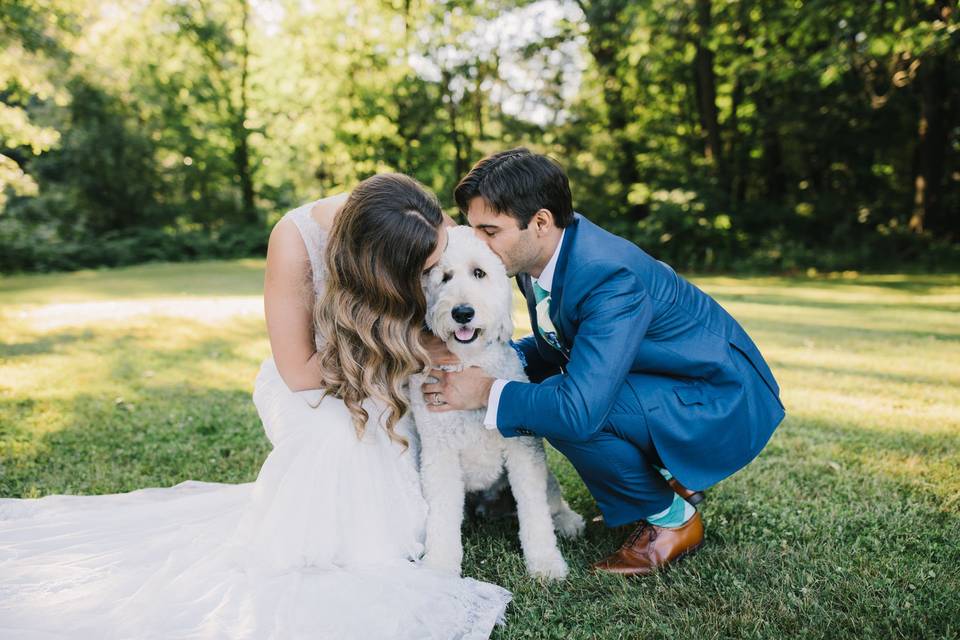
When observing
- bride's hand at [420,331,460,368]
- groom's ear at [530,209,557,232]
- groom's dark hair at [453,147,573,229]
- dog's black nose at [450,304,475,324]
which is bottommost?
bride's hand at [420,331,460,368]

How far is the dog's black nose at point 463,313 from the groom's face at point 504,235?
363mm

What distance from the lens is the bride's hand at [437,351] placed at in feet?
9.56

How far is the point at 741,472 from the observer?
3889 mm

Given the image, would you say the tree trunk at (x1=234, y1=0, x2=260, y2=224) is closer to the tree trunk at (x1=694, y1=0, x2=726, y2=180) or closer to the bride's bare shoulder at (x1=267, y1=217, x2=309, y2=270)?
the tree trunk at (x1=694, y1=0, x2=726, y2=180)

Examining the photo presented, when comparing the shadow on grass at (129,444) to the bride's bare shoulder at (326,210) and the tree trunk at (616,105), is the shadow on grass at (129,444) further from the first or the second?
the tree trunk at (616,105)

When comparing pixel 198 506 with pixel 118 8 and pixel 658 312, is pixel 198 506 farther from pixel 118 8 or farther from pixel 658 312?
pixel 118 8

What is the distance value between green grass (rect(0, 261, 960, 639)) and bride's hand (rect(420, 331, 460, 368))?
93 centimetres

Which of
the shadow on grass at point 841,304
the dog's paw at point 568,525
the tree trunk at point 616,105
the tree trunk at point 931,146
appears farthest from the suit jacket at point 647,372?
the tree trunk at point 616,105

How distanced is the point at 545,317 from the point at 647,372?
0.54 m

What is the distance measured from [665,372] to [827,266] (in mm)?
17126

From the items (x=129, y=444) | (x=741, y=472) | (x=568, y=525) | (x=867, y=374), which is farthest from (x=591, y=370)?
(x=867, y=374)

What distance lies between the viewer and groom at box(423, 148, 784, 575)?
265 cm

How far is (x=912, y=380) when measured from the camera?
6008 mm

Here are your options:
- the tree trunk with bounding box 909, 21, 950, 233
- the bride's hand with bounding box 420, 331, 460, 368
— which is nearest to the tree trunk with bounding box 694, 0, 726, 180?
the tree trunk with bounding box 909, 21, 950, 233
